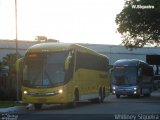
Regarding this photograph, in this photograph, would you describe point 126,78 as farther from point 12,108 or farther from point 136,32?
point 12,108

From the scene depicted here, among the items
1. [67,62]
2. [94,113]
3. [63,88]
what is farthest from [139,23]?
[94,113]

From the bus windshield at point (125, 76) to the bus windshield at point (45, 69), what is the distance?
64.6 feet

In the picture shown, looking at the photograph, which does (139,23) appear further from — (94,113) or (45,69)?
(94,113)

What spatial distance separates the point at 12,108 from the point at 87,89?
6577mm

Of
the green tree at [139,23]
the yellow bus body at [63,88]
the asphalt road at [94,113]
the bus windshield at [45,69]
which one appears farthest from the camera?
the green tree at [139,23]

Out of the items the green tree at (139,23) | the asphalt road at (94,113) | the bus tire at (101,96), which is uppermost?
the green tree at (139,23)

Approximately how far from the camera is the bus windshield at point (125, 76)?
49188 mm

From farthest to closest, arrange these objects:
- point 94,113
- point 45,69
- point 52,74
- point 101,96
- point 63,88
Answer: point 101,96 → point 45,69 → point 52,74 → point 63,88 → point 94,113

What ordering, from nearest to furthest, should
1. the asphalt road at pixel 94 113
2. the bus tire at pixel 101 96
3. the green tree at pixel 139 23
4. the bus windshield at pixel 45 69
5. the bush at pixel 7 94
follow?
the asphalt road at pixel 94 113, the bus windshield at pixel 45 69, the bush at pixel 7 94, the bus tire at pixel 101 96, the green tree at pixel 139 23

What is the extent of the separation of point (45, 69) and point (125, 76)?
20.5 m

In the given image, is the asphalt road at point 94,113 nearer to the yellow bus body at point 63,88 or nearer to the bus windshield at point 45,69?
the yellow bus body at point 63,88

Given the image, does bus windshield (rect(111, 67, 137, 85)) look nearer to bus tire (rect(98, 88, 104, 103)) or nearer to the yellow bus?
bus tire (rect(98, 88, 104, 103))

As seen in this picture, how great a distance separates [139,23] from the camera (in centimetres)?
5459

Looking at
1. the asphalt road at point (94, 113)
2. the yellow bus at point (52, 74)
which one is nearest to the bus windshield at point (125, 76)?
the yellow bus at point (52, 74)
